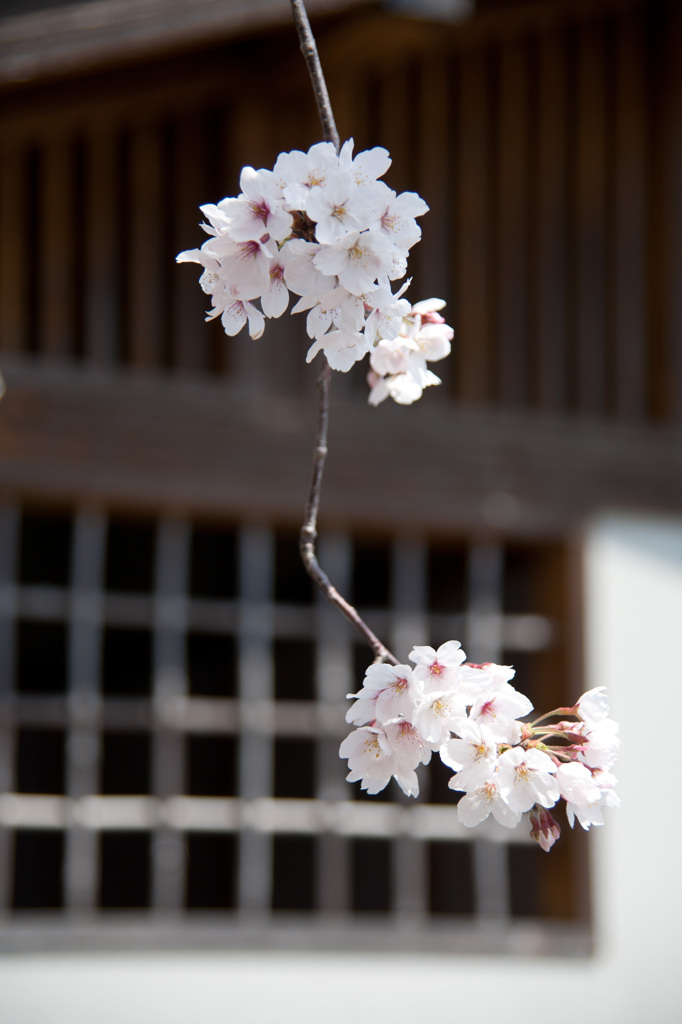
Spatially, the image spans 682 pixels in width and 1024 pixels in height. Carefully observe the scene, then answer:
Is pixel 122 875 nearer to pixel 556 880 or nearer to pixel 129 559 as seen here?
pixel 129 559

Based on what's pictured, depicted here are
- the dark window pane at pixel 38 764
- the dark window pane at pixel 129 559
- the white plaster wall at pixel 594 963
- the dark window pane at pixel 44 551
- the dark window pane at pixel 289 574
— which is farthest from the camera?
the dark window pane at pixel 38 764

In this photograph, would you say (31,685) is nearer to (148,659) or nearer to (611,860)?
(148,659)

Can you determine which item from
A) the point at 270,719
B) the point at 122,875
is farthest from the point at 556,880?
the point at 122,875

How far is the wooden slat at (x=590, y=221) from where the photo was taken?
4074 mm

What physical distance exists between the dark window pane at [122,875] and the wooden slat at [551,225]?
10.3 feet

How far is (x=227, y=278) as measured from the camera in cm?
102

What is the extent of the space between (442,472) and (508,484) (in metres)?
0.23

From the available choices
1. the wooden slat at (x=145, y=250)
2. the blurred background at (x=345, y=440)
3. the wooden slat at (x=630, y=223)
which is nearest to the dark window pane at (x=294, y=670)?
the blurred background at (x=345, y=440)

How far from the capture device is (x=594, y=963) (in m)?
3.63

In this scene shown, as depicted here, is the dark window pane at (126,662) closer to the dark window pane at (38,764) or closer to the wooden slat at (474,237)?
the dark window pane at (38,764)

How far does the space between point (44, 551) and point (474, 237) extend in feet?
8.19

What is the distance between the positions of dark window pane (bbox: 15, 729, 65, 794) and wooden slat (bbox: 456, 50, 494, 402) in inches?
115

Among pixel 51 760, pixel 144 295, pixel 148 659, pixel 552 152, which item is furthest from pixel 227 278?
pixel 148 659

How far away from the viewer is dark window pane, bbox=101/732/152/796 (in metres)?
5.81
